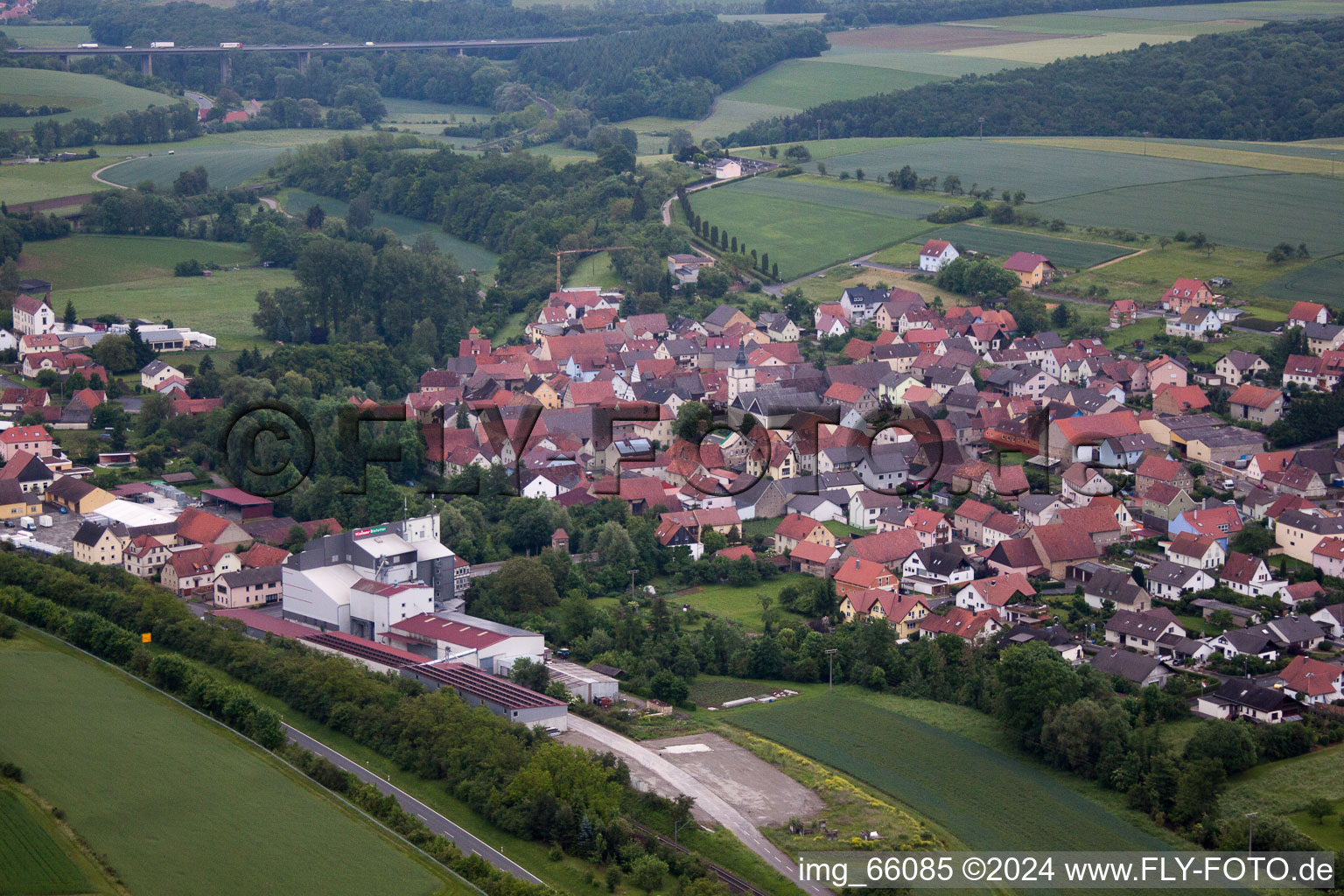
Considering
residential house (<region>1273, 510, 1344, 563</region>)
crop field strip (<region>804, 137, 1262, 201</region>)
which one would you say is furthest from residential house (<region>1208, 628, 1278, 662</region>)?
crop field strip (<region>804, 137, 1262, 201</region>)

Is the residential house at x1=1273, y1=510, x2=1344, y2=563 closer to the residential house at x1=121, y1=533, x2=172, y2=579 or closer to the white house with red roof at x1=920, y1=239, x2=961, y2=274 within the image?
the residential house at x1=121, y1=533, x2=172, y2=579

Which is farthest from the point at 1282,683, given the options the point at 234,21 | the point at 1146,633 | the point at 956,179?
the point at 234,21

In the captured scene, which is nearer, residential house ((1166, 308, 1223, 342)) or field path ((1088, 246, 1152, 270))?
residential house ((1166, 308, 1223, 342))

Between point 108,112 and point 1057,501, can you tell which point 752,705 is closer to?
point 1057,501

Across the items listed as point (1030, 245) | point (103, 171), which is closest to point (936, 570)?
point (1030, 245)

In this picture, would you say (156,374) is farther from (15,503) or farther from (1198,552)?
(1198,552)

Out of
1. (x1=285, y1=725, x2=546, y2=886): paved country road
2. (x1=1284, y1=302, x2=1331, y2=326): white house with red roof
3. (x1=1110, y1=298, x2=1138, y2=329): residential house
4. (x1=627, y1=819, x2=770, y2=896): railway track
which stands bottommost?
(x1=627, y1=819, x2=770, y2=896): railway track
